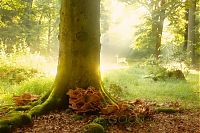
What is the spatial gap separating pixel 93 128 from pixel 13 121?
1.35 metres

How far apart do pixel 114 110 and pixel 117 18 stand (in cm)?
4663

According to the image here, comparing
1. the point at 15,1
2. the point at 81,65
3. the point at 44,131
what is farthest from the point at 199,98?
the point at 15,1

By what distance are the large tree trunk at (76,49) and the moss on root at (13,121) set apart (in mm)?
695

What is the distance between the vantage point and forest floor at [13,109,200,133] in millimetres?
5426

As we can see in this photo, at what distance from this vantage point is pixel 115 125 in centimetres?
564

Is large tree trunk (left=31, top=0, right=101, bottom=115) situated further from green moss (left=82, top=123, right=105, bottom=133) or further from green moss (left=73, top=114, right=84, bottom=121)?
green moss (left=82, top=123, right=105, bottom=133)

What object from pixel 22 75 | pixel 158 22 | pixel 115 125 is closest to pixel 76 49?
pixel 115 125

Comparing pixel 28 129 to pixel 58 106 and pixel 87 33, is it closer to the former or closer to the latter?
pixel 58 106

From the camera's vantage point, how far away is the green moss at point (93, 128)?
5.07m

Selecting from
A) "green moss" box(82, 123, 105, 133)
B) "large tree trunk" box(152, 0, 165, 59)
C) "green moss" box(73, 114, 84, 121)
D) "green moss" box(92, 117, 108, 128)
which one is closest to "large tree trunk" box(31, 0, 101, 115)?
"green moss" box(73, 114, 84, 121)

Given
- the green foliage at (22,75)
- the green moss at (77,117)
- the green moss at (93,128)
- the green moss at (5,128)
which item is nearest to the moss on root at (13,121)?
the green moss at (5,128)

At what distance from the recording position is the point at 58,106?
642cm

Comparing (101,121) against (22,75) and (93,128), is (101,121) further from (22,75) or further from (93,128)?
(22,75)

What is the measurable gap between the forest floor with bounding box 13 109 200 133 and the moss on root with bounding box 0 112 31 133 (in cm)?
9
